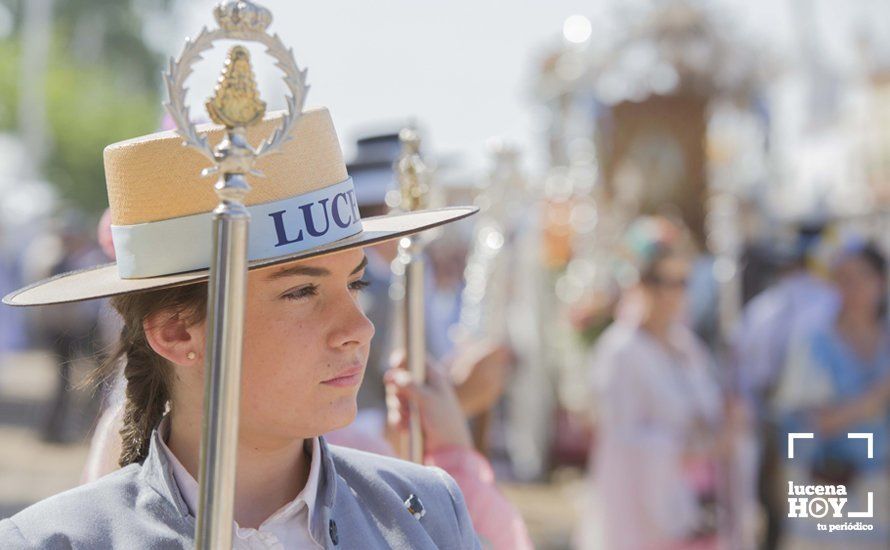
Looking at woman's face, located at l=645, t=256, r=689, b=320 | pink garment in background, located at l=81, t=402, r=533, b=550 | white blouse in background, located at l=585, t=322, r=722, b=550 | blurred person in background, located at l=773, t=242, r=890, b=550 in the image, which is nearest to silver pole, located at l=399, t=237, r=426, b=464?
pink garment in background, located at l=81, t=402, r=533, b=550

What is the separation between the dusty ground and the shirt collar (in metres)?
5.05

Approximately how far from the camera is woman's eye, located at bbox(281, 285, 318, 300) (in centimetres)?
177

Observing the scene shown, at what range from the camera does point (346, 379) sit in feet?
5.84

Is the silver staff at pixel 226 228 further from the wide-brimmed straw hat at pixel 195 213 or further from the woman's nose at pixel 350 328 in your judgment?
the woman's nose at pixel 350 328

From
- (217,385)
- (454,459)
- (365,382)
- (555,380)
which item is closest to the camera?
(217,385)

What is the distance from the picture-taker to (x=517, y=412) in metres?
11.2

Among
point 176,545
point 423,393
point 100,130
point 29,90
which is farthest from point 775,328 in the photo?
point 100,130

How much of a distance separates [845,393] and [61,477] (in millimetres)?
6378

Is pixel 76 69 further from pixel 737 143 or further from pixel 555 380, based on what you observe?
pixel 555 380

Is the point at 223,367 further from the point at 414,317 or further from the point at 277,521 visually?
the point at 414,317

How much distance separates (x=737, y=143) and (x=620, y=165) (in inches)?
60.0

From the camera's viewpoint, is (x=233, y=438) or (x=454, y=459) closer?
(x=233, y=438)

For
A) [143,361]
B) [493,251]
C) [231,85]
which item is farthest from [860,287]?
[231,85]

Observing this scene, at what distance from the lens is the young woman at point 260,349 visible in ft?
5.58
